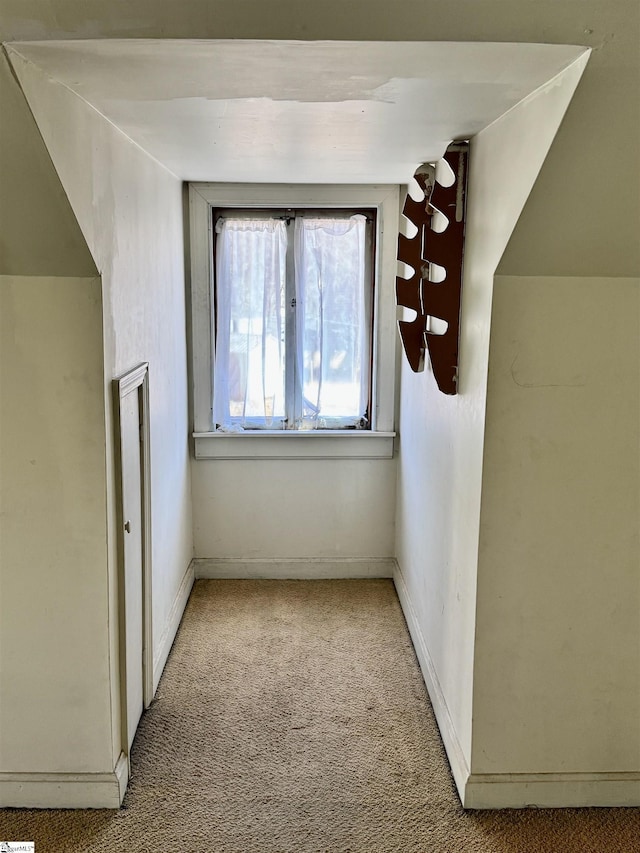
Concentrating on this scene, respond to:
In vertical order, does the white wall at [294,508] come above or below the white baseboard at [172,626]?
above

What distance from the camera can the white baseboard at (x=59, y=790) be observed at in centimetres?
243

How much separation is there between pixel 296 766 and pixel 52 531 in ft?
4.06

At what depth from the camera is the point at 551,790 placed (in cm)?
248

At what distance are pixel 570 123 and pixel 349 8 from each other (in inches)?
25.1

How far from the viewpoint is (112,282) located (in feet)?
7.95

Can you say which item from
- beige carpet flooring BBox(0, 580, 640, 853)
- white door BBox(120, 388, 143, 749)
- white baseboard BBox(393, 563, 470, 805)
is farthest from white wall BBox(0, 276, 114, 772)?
white baseboard BBox(393, 563, 470, 805)

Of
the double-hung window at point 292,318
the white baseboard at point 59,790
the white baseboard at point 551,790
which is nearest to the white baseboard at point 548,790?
the white baseboard at point 551,790

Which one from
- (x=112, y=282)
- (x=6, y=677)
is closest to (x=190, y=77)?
(x=112, y=282)

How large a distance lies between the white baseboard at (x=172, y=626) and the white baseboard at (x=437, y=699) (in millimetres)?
1165

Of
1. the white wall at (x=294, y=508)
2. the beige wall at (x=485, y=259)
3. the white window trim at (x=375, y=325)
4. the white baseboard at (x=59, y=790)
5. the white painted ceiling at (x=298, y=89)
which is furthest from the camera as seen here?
the white wall at (x=294, y=508)

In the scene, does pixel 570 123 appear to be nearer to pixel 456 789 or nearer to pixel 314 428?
pixel 456 789

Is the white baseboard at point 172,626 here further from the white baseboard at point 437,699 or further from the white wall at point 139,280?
the white baseboard at point 437,699

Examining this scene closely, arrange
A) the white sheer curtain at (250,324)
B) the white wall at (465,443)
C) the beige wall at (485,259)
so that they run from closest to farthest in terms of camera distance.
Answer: the beige wall at (485,259)
the white wall at (465,443)
the white sheer curtain at (250,324)

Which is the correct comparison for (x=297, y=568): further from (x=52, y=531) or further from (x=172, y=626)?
(x=52, y=531)
